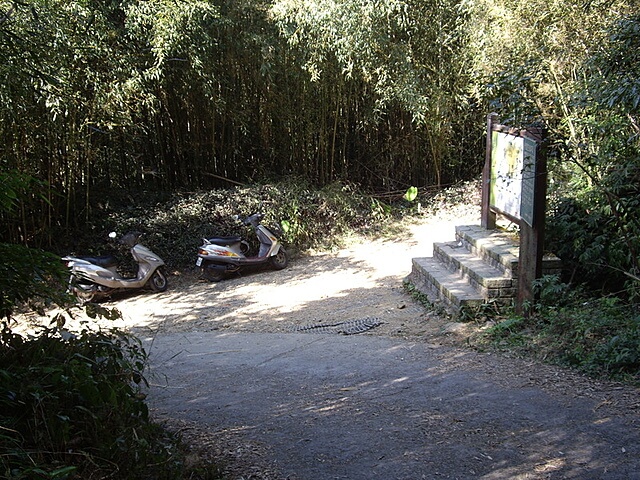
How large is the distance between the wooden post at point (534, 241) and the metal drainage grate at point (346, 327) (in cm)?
139

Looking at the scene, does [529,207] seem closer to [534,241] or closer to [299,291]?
[534,241]

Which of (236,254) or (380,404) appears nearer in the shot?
(380,404)

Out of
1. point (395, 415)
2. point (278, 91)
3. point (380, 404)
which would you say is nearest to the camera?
point (395, 415)

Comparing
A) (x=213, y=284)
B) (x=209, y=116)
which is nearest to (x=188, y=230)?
(x=213, y=284)

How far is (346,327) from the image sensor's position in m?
6.11

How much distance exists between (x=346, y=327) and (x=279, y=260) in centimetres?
300

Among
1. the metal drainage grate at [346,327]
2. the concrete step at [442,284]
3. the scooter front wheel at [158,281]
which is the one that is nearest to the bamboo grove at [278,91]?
the scooter front wheel at [158,281]

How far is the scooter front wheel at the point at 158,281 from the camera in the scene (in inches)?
326

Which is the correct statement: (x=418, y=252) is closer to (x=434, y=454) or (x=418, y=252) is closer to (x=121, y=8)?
(x=121, y=8)

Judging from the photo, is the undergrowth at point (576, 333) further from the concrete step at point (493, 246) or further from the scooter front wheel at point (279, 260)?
the scooter front wheel at point (279, 260)

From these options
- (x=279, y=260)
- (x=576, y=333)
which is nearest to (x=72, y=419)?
(x=576, y=333)

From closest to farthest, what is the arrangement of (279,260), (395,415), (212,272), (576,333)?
(395,415) < (576,333) < (212,272) < (279,260)

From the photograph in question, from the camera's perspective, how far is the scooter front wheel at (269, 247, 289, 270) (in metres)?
8.90

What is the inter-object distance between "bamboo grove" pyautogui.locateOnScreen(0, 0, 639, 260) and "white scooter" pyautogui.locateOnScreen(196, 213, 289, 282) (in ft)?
5.64
